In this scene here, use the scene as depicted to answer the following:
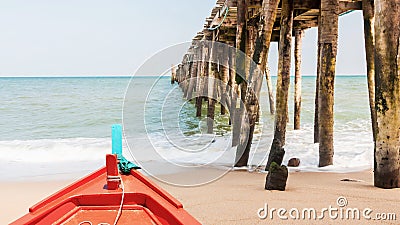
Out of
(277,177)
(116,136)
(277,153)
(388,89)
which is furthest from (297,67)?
(116,136)

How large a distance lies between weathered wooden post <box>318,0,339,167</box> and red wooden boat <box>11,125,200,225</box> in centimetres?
374

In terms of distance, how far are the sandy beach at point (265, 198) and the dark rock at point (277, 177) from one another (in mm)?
93

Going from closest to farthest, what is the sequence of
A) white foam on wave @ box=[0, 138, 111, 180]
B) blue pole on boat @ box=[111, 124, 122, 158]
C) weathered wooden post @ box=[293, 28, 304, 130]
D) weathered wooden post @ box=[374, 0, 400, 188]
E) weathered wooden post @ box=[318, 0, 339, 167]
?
blue pole on boat @ box=[111, 124, 122, 158] < weathered wooden post @ box=[374, 0, 400, 188] < weathered wooden post @ box=[318, 0, 339, 167] < white foam on wave @ box=[0, 138, 111, 180] < weathered wooden post @ box=[293, 28, 304, 130]

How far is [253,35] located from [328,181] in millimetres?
5921

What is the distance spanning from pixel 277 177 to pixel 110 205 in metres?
2.41

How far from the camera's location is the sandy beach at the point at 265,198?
412cm

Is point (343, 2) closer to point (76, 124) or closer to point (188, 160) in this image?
point (188, 160)

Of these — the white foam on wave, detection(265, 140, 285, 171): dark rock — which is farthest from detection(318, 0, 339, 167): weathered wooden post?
the white foam on wave

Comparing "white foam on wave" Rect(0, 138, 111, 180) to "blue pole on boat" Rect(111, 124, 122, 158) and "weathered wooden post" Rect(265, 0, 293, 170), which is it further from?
"blue pole on boat" Rect(111, 124, 122, 158)

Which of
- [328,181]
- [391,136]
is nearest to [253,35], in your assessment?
[328,181]

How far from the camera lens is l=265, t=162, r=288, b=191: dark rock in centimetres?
482

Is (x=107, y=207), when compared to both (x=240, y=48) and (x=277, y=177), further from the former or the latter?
(x=240, y=48)

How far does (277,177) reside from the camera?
4949 mm

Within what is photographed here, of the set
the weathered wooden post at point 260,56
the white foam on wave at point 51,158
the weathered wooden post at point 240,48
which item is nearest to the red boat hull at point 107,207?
the weathered wooden post at point 260,56
